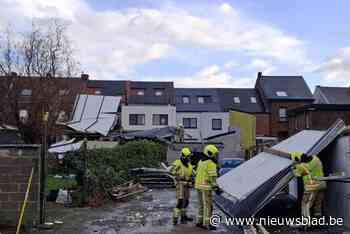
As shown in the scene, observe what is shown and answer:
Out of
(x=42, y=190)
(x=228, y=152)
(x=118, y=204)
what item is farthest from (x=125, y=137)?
(x=42, y=190)

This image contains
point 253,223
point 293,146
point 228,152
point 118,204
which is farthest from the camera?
point 228,152

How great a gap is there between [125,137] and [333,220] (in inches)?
845

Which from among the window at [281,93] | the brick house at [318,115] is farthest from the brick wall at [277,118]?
the brick house at [318,115]

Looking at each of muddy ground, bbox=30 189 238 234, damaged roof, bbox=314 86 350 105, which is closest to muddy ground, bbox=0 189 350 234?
muddy ground, bbox=30 189 238 234

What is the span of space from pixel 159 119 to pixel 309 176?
37018 millimetres

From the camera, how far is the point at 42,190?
34.9ft

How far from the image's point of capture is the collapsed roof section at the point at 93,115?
33.5m

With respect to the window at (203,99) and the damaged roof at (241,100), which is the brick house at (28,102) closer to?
the window at (203,99)

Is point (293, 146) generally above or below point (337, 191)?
above

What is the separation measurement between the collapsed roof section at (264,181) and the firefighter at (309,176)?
0.41 m

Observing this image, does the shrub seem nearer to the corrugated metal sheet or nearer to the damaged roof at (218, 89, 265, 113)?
the corrugated metal sheet

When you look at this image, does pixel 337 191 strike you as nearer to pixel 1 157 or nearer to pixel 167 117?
pixel 1 157

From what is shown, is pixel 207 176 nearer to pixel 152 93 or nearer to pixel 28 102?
pixel 28 102

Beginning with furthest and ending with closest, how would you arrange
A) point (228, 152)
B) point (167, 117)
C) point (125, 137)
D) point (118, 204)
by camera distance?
point (167, 117) → point (228, 152) → point (125, 137) → point (118, 204)
